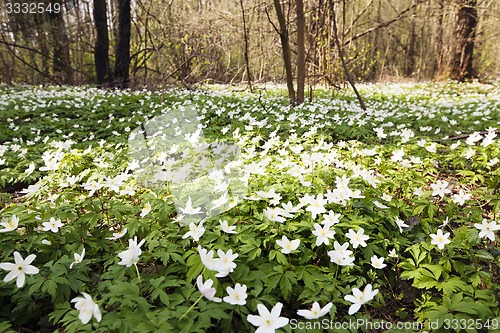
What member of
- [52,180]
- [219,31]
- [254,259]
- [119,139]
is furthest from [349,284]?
[219,31]

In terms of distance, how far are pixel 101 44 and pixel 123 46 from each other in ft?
2.47

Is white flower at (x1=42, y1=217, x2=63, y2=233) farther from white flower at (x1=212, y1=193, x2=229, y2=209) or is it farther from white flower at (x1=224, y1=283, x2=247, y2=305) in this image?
white flower at (x1=224, y1=283, x2=247, y2=305)

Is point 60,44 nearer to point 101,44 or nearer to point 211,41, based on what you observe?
point 101,44

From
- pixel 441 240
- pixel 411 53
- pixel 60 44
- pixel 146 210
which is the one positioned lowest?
pixel 441 240

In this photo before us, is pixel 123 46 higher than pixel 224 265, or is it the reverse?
pixel 123 46

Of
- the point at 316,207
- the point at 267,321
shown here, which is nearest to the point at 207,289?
the point at 267,321

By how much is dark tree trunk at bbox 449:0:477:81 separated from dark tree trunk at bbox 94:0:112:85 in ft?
41.7

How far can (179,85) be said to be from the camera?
40.1 feet

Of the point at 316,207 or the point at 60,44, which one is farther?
the point at 60,44

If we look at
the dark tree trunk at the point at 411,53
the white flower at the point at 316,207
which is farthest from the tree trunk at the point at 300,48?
the dark tree trunk at the point at 411,53

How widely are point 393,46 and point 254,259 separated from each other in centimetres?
2376

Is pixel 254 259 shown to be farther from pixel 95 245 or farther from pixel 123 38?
pixel 123 38

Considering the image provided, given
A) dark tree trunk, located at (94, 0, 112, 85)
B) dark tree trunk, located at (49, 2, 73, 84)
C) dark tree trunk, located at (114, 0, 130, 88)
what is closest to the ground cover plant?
dark tree trunk, located at (114, 0, 130, 88)

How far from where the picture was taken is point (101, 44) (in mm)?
11844
